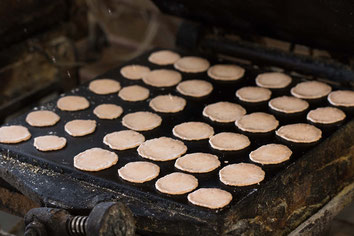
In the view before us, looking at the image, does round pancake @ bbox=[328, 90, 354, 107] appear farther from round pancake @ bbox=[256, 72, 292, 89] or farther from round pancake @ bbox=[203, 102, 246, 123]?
round pancake @ bbox=[203, 102, 246, 123]

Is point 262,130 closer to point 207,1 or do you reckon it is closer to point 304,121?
point 304,121

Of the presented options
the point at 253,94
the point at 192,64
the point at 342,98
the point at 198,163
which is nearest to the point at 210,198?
the point at 198,163

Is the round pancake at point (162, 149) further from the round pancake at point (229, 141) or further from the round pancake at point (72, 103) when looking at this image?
the round pancake at point (72, 103)

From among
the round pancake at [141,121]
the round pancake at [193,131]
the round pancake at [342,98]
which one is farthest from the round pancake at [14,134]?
the round pancake at [342,98]

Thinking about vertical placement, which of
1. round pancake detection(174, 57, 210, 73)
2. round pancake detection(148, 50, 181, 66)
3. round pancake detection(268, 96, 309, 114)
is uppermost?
round pancake detection(268, 96, 309, 114)

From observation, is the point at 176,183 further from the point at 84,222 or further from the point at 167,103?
the point at 167,103

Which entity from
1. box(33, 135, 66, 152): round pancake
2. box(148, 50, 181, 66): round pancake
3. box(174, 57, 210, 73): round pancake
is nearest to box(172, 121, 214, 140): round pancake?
box(33, 135, 66, 152): round pancake
